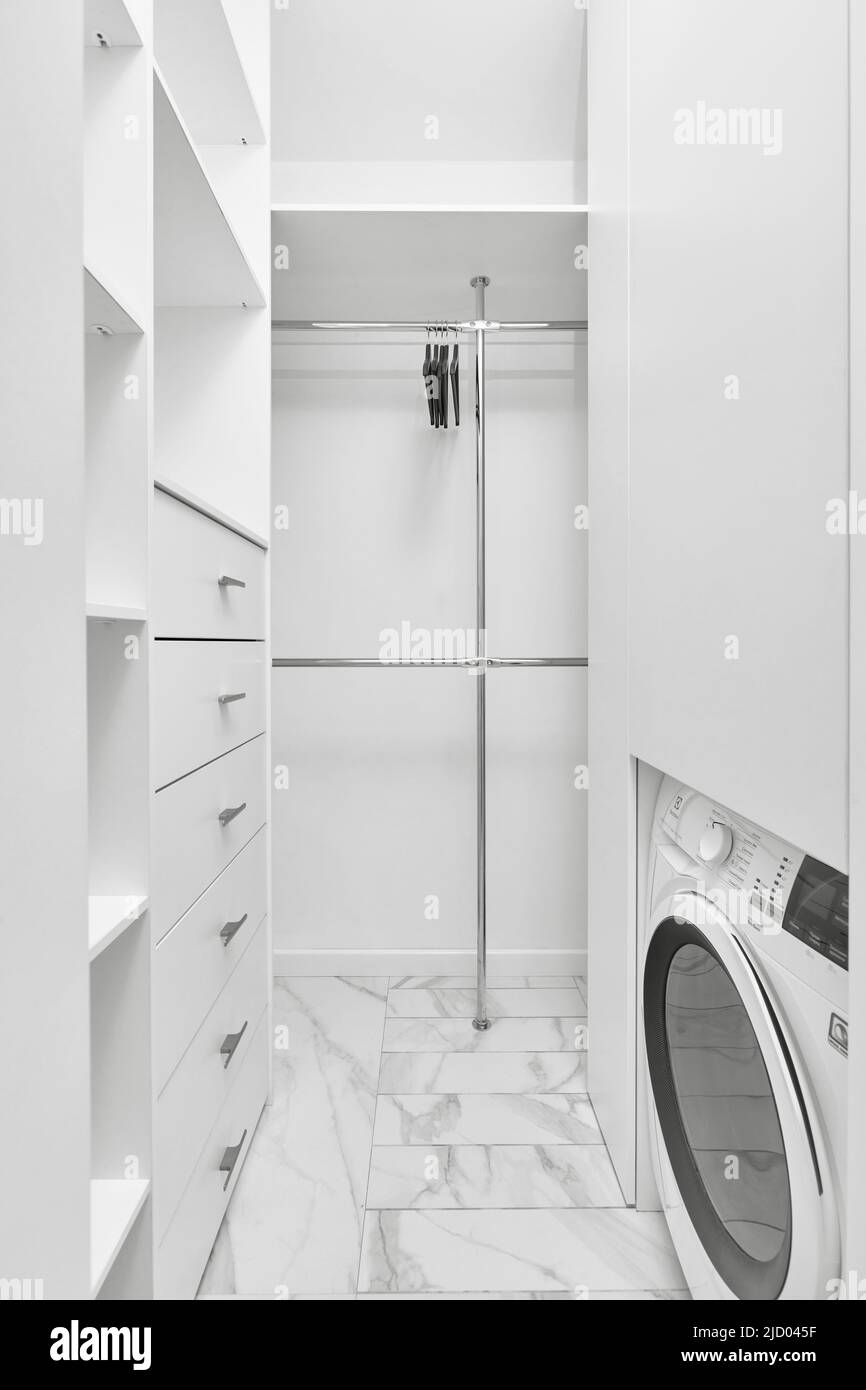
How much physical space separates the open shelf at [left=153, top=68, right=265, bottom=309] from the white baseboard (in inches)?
68.0

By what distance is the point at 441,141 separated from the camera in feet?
6.84

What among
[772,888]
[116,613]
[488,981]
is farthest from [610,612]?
[488,981]

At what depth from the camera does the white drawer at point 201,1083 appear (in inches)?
40.2

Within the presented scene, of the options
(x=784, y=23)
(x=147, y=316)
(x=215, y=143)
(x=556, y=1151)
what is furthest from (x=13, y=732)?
(x=215, y=143)

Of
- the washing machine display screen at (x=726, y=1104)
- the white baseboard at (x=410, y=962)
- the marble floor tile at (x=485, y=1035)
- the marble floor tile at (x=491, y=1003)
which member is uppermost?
the washing machine display screen at (x=726, y=1104)

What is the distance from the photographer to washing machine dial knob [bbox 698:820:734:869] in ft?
3.38

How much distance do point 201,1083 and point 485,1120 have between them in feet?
2.31

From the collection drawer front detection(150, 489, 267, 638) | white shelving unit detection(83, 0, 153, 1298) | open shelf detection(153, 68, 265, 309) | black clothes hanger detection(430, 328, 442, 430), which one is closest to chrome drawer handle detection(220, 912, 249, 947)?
white shelving unit detection(83, 0, 153, 1298)

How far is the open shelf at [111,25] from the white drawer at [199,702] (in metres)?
0.69

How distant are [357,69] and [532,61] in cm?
40

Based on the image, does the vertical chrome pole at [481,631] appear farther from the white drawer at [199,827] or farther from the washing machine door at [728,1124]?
the washing machine door at [728,1124]

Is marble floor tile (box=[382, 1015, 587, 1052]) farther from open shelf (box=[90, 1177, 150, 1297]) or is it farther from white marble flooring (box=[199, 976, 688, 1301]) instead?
open shelf (box=[90, 1177, 150, 1297])

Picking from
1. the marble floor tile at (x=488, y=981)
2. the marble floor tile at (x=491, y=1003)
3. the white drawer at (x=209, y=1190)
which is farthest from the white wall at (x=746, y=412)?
the marble floor tile at (x=488, y=981)

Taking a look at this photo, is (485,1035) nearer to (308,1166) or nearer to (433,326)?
(308,1166)
